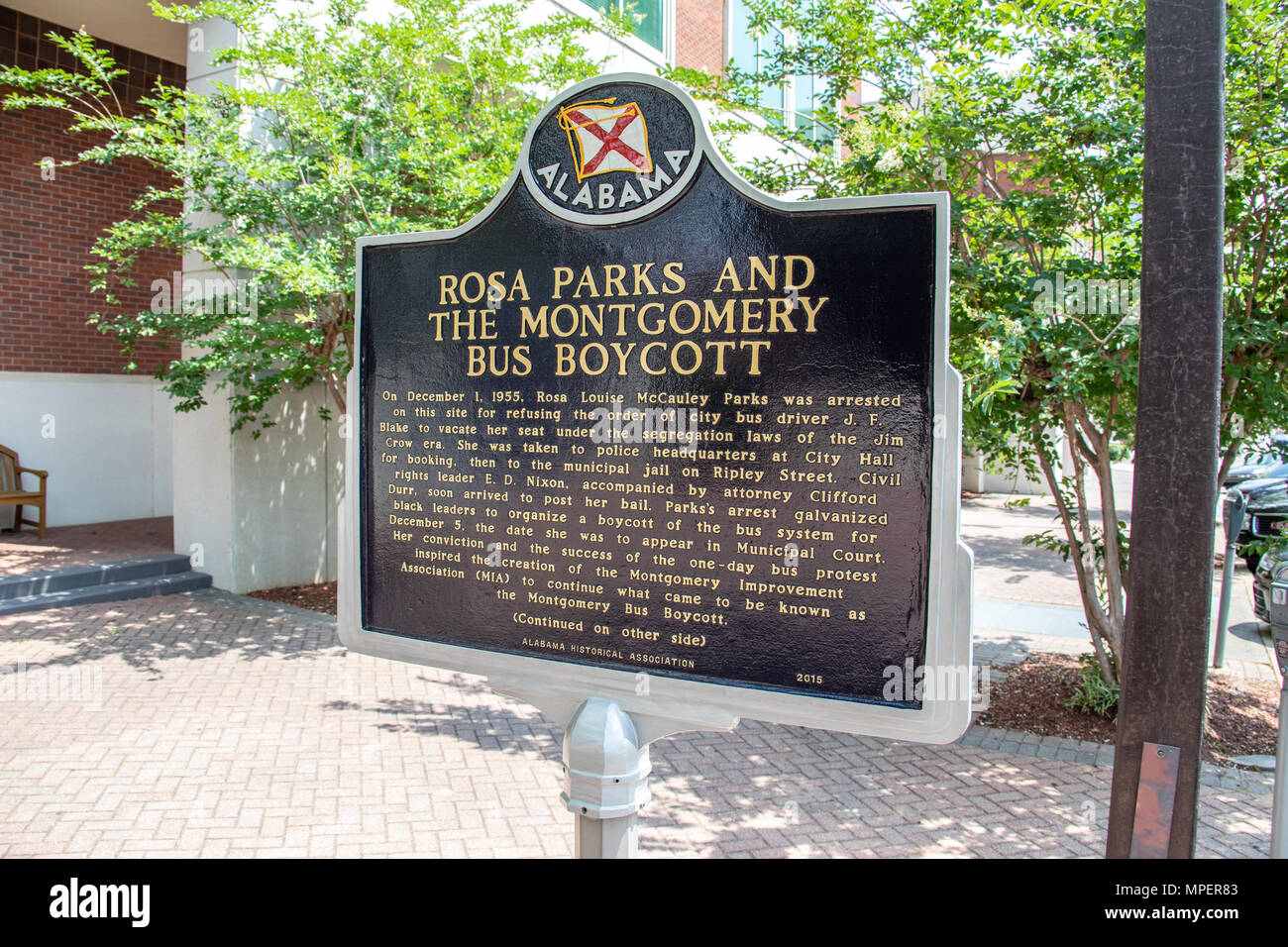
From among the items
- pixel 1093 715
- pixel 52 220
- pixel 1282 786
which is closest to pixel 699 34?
pixel 52 220

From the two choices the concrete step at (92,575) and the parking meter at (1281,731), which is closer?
the parking meter at (1281,731)

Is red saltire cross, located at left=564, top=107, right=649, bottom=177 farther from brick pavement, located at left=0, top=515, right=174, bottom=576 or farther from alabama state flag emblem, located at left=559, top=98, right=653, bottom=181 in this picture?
brick pavement, located at left=0, top=515, right=174, bottom=576

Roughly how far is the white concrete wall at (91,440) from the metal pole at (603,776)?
32.2 feet

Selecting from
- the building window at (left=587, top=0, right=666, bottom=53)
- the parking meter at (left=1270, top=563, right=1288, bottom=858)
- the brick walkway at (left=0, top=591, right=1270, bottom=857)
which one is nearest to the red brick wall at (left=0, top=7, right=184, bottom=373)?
the brick walkway at (left=0, top=591, right=1270, bottom=857)

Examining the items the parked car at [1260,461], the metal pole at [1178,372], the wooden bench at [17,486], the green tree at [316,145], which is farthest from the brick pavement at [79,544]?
the parked car at [1260,461]

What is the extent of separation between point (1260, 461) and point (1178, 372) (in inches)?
189

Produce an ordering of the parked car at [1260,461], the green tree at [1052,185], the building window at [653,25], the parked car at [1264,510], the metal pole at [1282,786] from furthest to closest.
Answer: the building window at [653,25] → the parked car at [1264,510] → the parked car at [1260,461] → the green tree at [1052,185] → the metal pole at [1282,786]

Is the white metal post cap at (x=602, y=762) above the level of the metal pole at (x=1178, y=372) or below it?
below

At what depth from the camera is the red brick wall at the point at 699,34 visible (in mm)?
14461

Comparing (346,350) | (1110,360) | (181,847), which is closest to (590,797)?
(181,847)

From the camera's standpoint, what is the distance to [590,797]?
2689 millimetres

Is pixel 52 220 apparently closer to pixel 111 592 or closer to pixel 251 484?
pixel 251 484

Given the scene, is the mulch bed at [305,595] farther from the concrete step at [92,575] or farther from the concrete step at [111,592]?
the concrete step at [92,575]

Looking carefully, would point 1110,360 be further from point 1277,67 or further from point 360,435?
point 360,435
